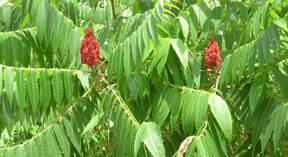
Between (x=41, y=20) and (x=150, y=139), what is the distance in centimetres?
126

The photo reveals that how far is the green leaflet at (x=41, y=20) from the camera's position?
2.60 meters

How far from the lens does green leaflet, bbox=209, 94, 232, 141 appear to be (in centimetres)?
A: 209

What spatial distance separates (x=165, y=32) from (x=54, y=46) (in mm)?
806

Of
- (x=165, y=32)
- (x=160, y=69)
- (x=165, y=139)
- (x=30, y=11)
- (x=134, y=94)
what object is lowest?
(x=165, y=139)

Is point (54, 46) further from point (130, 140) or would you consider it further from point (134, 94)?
point (130, 140)

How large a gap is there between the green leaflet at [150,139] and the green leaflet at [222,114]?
380 millimetres

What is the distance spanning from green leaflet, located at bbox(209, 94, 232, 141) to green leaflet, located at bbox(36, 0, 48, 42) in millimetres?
1254

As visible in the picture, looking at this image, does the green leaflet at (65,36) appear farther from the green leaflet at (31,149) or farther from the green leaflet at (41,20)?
the green leaflet at (31,149)

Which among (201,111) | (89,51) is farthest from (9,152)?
(201,111)

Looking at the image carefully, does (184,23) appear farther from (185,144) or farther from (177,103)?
(185,144)

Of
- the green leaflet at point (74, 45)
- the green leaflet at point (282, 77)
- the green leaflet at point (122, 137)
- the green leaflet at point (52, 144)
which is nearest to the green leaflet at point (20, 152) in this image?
the green leaflet at point (52, 144)

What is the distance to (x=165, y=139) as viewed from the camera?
2736 mm

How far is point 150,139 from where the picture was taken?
6.32ft

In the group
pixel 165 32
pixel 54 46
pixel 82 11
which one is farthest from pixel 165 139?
pixel 82 11
